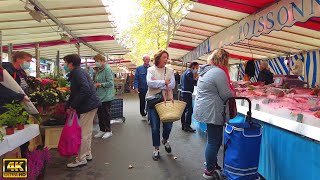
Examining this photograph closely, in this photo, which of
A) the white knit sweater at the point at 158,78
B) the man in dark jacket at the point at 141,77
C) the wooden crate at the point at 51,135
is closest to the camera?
the white knit sweater at the point at 158,78

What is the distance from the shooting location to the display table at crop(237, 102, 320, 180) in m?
2.91

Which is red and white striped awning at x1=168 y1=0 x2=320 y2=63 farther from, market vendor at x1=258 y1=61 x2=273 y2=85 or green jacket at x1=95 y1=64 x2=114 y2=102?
green jacket at x1=95 y1=64 x2=114 y2=102

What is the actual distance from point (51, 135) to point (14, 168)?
2572 mm

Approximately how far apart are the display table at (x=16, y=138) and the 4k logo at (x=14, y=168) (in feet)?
0.68

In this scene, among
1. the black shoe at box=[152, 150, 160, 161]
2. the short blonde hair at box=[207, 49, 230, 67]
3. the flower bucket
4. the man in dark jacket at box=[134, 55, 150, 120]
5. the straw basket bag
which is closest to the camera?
the flower bucket

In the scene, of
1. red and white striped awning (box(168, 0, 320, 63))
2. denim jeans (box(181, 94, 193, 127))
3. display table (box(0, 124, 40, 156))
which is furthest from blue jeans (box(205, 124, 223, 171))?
denim jeans (box(181, 94, 193, 127))

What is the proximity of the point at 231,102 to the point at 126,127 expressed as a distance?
455 centimetres

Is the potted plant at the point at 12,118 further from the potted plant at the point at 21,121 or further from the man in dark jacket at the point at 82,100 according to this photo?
the man in dark jacket at the point at 82,100

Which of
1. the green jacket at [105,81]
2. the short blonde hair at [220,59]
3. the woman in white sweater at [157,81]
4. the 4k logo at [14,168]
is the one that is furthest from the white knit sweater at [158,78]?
the 4k logo at [14,168]

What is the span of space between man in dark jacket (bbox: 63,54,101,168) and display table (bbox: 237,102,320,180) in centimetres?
257

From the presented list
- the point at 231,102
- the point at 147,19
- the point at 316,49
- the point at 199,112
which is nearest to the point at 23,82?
the point at 199,112


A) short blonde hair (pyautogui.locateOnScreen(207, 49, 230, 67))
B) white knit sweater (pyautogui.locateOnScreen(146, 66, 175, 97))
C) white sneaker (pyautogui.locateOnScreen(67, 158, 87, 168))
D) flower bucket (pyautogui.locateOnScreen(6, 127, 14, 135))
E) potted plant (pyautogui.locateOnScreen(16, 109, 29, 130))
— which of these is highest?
short blonde hair (pyautogui.locateOnScreen(207, 49, 230, 67))

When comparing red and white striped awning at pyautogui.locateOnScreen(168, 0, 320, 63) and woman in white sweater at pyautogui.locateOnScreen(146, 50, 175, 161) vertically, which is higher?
red and white striped awning at pyautogui.locateOnScreen(168, 0, 320, 63)

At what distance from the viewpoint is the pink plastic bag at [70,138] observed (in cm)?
450
